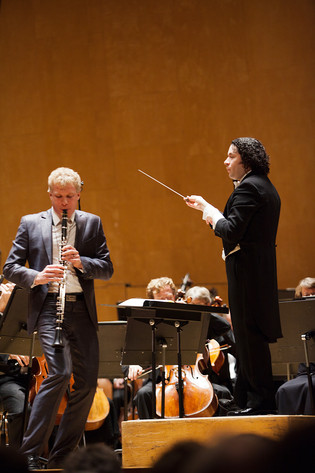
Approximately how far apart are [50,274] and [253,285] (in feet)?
3.75

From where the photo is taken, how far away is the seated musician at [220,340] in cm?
491

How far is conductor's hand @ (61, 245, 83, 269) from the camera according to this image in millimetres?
3578

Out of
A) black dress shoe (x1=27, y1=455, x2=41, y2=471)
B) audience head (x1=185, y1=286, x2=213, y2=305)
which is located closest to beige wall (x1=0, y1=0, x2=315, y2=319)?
audience head (x1=185, y1=286, x2=213, y2=305)

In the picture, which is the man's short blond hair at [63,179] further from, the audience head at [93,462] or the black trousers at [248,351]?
the audience head at [93,462]

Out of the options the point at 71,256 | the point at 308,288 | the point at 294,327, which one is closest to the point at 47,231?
the point at 71,256

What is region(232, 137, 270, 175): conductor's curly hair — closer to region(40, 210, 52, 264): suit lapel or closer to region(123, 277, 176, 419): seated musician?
region(40, 210, 52, 264): suit lapel

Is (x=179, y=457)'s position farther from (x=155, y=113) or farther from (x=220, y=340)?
(x=155, y=113)

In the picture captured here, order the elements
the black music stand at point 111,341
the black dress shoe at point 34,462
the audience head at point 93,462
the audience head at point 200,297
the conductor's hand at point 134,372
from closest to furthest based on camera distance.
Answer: the audience head at point 93,462 → the black dress shoe at point 34,462 → the black music stand at point 111,341 → the conductor's hand at point 134,372 → the audience head at point 200,297

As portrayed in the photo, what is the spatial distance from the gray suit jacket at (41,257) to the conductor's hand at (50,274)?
7cm

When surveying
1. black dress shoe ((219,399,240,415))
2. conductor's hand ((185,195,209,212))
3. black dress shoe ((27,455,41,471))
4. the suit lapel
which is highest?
conductor's hand ((185,195,209,212))

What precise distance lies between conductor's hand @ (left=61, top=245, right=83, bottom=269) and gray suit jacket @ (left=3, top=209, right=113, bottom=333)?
0.05m

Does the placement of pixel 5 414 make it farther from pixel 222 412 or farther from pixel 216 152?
pixel 216 152

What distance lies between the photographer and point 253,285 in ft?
10.9

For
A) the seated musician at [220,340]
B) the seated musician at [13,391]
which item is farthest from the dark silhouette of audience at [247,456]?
the seated musician at [220,340]
